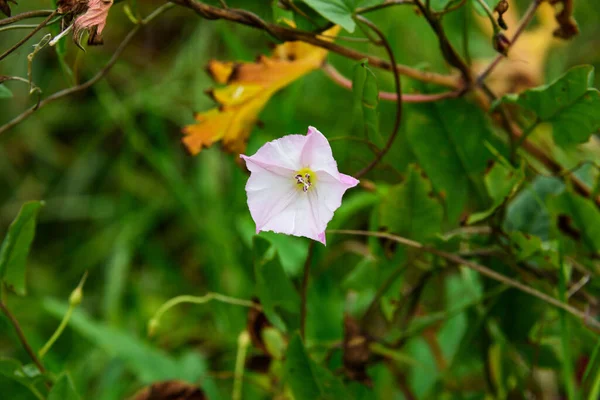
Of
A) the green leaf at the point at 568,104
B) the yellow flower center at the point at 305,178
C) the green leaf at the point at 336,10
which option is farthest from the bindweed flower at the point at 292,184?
the green leaf at the point at 568,104

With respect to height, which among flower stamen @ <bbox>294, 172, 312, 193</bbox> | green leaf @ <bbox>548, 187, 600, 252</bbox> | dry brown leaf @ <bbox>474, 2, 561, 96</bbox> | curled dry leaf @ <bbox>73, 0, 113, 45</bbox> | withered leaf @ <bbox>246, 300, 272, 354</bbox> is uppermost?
curled dry leaf @ <bbox>73, 0, 113, 45</bbox>

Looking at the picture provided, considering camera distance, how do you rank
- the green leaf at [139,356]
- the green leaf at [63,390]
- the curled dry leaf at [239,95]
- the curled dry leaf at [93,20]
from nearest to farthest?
the curled dry leaf at [93,20] → the green leaf at [63,390] → the curled dry leaf at [239,95] → the green leaf at [139,356]

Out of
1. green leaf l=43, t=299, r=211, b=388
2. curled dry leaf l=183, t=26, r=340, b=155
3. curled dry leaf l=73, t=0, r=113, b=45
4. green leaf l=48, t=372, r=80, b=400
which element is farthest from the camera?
green leaf l=43, t=299, r=211, b=388

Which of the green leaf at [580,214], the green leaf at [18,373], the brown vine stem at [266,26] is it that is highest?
the brown vine stem at [266,26]

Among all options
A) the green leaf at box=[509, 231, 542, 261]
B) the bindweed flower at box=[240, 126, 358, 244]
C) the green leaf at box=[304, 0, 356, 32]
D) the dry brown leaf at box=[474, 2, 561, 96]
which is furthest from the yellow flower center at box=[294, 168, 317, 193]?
the dry brown leaf at box=[474, 2, 561, 96]

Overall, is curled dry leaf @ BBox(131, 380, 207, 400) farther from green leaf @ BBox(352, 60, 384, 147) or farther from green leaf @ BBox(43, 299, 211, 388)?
green leaf @ BBox(352, 60, 384, 147)

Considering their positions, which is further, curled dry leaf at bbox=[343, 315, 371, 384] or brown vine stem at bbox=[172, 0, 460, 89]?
curled dry leaf at bbox=[343, 315, 371, 384]

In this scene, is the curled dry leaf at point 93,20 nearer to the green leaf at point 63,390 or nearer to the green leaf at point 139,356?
the green leaf at point 63,390

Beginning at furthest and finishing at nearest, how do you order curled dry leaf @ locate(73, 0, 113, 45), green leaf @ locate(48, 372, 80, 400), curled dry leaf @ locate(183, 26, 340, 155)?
curled dry leaf @ locate(183, 26, 340, 155) → green leaf @ locate(48, 372, 80, 400) → curled dry leaf @ locate(73, 0, 113, 45)
